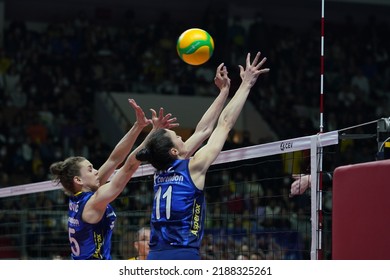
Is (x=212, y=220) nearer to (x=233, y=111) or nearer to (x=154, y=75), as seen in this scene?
(x=233, y=111)

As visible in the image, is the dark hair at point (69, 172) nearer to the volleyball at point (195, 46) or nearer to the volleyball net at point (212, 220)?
the volleyball at point (195, 46)

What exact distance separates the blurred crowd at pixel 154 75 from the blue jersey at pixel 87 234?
47.7 ft

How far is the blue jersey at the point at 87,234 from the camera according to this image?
6871 mm

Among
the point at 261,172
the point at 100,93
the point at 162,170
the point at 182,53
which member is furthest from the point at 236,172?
the point at 162,170

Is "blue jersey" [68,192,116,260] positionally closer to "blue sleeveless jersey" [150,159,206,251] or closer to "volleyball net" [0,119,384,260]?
"blue sleeveless jersey" [150,159,206,251]

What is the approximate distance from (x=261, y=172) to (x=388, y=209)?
1560cm

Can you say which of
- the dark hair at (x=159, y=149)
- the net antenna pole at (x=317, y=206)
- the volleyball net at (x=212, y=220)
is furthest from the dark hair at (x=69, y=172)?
the volleyball net at (x=212, y=220)

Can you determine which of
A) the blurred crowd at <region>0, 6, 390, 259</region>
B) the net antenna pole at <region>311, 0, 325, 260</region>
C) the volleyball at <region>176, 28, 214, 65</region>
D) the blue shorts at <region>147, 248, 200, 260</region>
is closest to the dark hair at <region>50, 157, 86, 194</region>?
the blue shorts at <region>147, 248, 200, 260</region>

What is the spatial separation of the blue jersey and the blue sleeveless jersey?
703 mm

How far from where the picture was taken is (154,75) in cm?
2703

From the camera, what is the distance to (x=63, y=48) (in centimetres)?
2644

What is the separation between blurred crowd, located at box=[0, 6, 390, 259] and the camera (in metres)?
23.2

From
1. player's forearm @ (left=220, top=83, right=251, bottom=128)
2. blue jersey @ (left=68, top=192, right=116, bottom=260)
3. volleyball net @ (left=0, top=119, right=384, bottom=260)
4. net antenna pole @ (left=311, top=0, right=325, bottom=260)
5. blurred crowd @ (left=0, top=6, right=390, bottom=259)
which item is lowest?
blue jersey @ (left=68, top=192, right=116, bottom=260)

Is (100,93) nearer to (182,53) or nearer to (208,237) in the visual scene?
(208,237)
